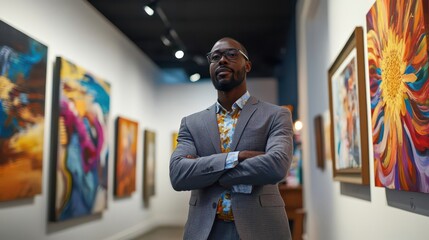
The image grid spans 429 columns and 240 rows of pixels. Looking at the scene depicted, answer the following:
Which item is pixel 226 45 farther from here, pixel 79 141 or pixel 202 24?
pixel 202 24

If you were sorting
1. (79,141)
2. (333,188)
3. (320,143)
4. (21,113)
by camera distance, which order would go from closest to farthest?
1. (333,188)
2. (21,113)
3. (320,143)
4. (79,141)

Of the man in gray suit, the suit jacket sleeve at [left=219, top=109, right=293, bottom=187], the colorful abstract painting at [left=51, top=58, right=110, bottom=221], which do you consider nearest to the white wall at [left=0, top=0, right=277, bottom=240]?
the colorful abstract painting at [left=51, top=58, right=110, bottom=221]

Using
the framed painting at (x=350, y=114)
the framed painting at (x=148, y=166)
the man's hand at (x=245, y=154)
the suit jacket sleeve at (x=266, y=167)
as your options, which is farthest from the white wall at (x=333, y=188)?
the framed painting at (x=148, y=166)

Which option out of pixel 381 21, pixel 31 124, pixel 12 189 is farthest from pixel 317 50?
pixel 12 189

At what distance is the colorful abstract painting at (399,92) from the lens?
162cm

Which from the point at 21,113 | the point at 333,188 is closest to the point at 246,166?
the point at 333,188

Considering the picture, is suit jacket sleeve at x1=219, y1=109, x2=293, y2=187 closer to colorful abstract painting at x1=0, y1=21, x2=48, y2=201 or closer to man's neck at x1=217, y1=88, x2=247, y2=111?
man's neck at x1=217, y1=88, x2=247, y2=111

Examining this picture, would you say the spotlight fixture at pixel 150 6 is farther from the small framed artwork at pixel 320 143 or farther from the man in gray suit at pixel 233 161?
the man in gray suit at pixel 233 161

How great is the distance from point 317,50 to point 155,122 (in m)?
5.76

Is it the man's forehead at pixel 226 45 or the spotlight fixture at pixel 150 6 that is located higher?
the spotlight fixture at pixel 150 6

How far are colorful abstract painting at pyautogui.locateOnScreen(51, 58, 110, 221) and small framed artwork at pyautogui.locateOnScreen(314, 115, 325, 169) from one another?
290 centimetres

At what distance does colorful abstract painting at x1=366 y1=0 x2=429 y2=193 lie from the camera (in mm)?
1615

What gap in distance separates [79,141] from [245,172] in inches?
159

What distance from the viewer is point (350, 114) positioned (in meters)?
2.98
